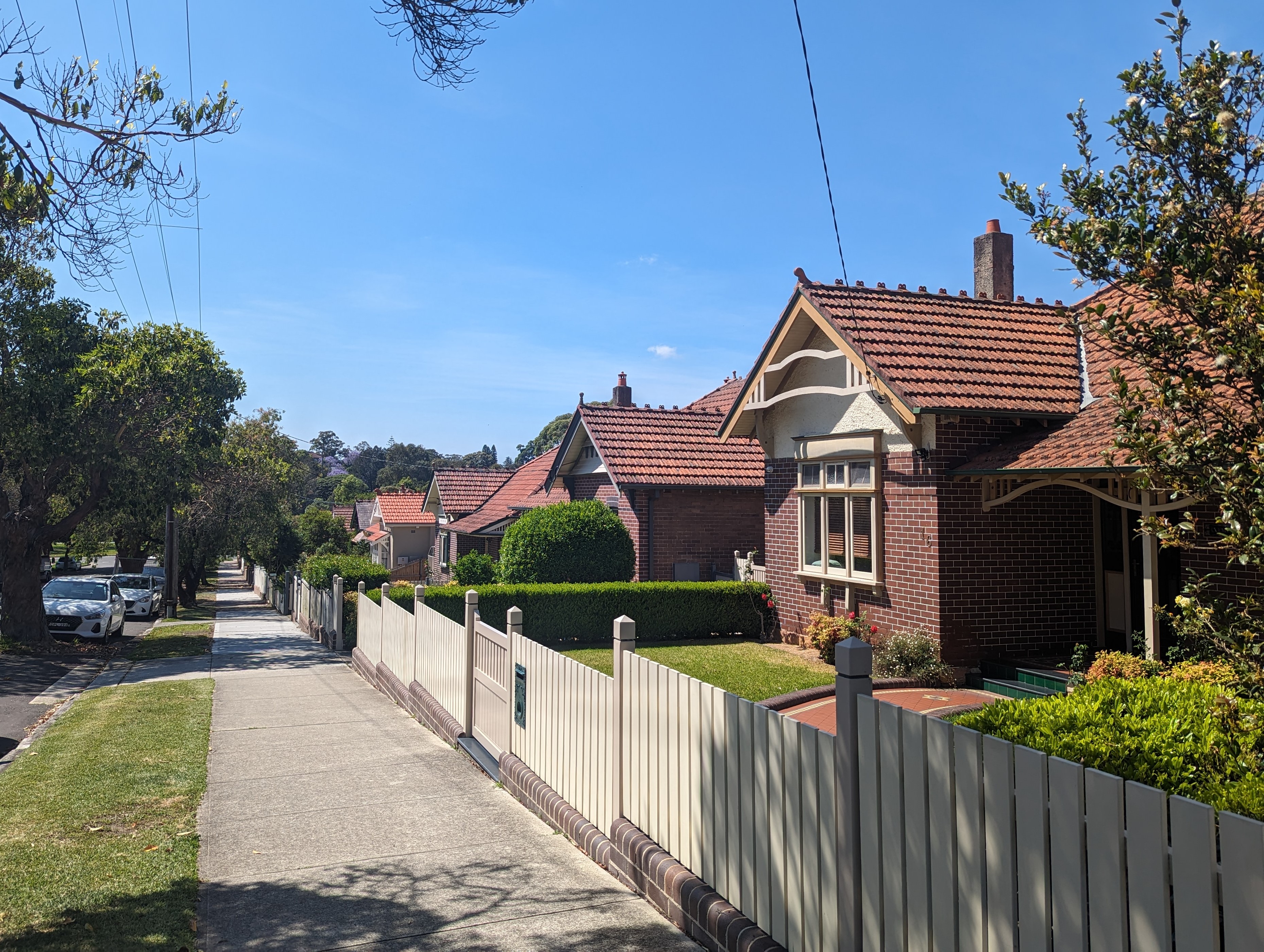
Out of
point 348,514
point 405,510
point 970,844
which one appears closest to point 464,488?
point 405,510

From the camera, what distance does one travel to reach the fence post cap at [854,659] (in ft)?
12.7

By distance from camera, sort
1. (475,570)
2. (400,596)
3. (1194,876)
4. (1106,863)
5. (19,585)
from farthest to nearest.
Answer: (19,585) < (475,570) < (400,596) < (1106,863) < (1194,876)

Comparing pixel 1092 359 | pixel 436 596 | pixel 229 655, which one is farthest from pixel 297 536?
pixel 1092 359

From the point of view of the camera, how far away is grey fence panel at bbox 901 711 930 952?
352 cm

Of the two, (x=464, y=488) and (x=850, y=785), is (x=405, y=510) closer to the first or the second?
(x=464, y=488)

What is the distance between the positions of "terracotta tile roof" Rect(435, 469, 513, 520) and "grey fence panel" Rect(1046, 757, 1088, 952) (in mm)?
35906

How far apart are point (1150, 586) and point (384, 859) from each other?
795 cm

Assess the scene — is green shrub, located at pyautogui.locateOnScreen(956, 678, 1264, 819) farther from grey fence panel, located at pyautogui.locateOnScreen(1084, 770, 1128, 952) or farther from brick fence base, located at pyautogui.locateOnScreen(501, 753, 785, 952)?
Result: brick fence base, located at pyautogui.locateOnScreen(501, 753, 785, 952)

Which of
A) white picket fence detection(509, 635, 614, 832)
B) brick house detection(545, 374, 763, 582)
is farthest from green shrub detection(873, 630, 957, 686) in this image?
brick house detection(545, 374, 763, 582)

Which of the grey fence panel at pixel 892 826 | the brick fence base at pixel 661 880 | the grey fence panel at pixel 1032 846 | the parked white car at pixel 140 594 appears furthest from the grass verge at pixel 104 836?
the parked white car at pixel 140 594

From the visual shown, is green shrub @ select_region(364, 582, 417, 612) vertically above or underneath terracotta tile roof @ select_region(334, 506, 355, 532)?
underneath

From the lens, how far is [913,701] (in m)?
11.0

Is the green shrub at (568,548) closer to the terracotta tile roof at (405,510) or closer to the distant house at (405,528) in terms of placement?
the terracotta tile roof at (405,510)

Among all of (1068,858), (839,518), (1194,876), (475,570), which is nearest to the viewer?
(1194,876)
